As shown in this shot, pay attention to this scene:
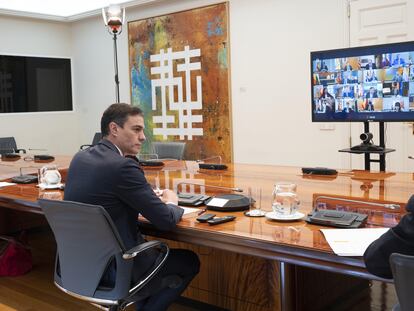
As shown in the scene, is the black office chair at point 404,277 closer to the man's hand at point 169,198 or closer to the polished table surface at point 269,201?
the polished table surface at point 269,201

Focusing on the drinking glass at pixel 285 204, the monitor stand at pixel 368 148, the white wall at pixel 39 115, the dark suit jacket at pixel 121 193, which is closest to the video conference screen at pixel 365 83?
the monitor stand at pixel 368 148

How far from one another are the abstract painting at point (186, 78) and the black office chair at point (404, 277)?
5.17 m

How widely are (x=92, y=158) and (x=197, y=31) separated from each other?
469 cm

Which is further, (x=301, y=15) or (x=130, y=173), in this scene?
(x=301, y=15)

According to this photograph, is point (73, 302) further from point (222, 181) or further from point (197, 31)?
point (197, 31)

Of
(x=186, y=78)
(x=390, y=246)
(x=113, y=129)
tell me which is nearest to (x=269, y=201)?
(x=113, y=129)

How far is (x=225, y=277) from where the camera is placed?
2553mm

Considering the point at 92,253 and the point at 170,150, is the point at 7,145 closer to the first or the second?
the point at 170,150

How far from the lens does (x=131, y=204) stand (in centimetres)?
197

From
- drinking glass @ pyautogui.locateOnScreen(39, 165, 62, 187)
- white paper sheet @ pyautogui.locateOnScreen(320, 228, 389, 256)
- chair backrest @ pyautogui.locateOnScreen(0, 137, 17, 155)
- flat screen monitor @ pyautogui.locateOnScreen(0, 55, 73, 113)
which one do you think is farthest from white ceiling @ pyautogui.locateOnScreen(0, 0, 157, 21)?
white paper sheet @ pyautogui.locateOnScreen(320, 228, 389, 256)

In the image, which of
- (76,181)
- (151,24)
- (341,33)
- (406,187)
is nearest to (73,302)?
(76,181)

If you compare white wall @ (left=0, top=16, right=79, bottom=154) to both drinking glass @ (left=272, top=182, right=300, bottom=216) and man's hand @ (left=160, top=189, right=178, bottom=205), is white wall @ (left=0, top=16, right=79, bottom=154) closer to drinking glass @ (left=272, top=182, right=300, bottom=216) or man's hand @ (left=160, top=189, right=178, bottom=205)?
man's hand @ (left=160, top=189, right=178, bottom=205)

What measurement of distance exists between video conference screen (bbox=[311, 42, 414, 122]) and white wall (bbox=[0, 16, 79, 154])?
17.6ft

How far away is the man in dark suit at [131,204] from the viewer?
1946mm
